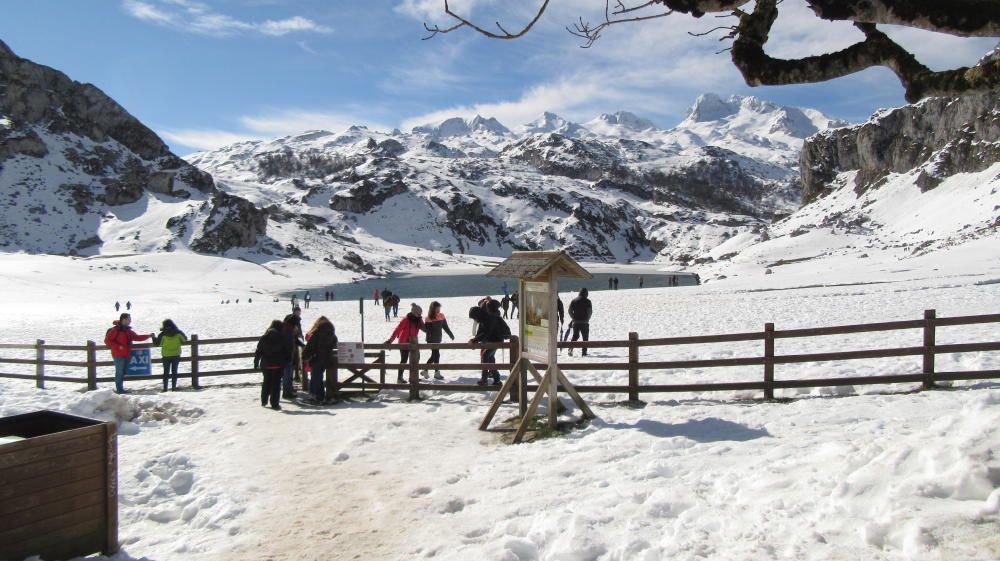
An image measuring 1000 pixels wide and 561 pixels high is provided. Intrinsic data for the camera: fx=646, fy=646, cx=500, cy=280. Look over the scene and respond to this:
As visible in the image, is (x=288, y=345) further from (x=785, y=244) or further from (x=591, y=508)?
(x=785, y=244)

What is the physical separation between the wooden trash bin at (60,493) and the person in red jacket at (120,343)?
811 cm

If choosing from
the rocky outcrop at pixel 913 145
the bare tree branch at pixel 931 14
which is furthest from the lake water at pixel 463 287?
the bare tree branch at pixel 931 14

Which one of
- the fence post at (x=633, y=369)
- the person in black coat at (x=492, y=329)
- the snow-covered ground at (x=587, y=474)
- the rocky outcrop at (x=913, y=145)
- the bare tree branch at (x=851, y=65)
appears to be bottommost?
the snow-covered ground at (x=587, y=474)

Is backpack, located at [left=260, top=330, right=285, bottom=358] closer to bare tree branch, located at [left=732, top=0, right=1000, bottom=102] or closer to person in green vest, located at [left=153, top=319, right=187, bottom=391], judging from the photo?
person in green vest, located at [left=153, top=319, right=187, bottom=391]

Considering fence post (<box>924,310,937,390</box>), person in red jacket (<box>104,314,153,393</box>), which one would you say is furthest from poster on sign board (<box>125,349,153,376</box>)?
fence post (<box>924,310,937,390</box>)

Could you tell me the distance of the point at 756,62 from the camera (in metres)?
5.36

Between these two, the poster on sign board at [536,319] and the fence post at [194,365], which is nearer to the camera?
the poster on sign board at [536,319]

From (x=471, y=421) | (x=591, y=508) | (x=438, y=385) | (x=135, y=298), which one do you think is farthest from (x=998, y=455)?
(x=135, y=298)

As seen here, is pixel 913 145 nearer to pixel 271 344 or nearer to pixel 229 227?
pixel 229 227

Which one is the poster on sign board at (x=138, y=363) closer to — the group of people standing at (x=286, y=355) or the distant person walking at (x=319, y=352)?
the group of people standing at (x=286, y=355)

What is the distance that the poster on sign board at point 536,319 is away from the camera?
9836mm

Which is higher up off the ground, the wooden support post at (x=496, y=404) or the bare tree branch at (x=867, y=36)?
the bare tree branch at (x=867, y=36)

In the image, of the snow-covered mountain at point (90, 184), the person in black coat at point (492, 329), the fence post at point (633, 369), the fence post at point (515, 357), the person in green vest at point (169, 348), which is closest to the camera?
the fence post at point (633, 369)

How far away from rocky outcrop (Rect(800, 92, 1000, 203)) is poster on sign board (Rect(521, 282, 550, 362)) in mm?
93072
